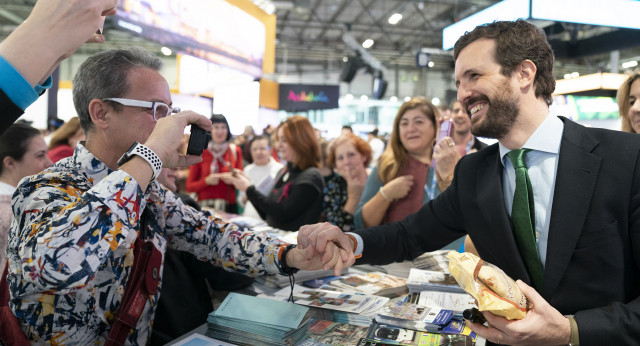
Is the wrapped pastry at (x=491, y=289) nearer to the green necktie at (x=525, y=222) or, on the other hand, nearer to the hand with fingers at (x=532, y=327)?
the hand with fingers at (x=532, y=327)

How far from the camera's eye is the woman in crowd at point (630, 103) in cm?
292

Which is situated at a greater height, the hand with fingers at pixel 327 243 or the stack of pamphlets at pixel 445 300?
the hand with fingers at pixel 327 243

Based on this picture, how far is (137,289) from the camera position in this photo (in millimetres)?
1390

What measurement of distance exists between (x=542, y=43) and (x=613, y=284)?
88 centimetres

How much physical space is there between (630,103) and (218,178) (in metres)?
3.79

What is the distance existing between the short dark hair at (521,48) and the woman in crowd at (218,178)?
3.64 metres

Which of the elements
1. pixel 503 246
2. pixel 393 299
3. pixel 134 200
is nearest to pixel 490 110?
pixel 503 246

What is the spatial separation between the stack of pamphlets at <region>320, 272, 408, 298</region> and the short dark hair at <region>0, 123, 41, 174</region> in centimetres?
238

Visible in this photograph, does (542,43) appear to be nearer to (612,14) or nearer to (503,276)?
(503,276)

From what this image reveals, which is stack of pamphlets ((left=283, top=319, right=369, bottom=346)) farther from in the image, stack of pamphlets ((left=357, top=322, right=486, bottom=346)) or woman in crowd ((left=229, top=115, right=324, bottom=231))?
woman in crowd ((left=229, top=115, right=324, bottom=231))

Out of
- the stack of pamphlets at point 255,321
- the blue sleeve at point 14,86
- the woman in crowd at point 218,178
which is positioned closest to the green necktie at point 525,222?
the stack of pamphlets at point 255,321

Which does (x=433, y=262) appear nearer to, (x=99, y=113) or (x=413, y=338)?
(x=413, y=338)

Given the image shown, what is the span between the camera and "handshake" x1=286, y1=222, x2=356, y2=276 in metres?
A: 1.63

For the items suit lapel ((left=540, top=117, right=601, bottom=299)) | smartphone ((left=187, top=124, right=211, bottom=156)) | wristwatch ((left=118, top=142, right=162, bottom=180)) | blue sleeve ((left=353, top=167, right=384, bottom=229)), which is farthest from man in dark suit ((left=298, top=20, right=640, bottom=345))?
blue sleeve ((left=353, top=167, right=384, bottom=229))
